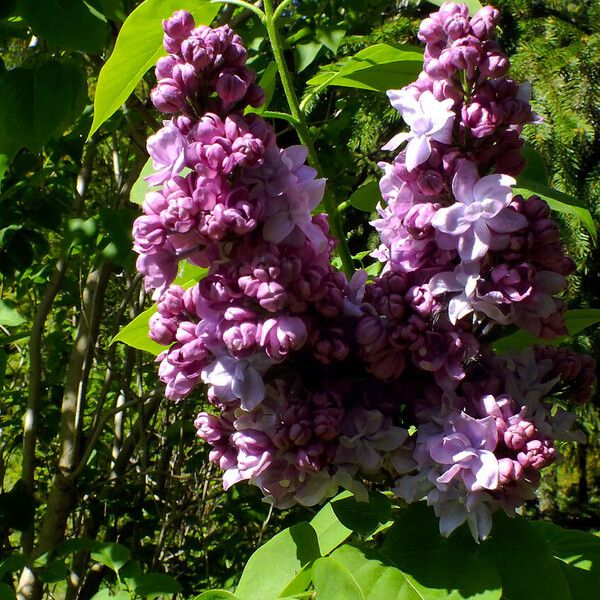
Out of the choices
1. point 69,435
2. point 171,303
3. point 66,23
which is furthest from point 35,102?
point 69,435

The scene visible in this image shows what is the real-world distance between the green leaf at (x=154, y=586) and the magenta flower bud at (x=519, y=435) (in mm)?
1002

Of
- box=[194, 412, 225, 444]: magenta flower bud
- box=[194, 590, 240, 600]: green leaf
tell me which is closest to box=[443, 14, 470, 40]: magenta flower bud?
box=[194, 412, 225, 444]: magenta flower bud

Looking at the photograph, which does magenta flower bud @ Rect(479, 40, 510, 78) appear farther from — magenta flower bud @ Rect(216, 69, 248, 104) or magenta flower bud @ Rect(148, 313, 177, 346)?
magenta flower bud @ Rect(148, 313, 177, 346)

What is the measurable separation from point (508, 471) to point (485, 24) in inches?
11.4

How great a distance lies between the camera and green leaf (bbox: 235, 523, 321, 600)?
610 mm

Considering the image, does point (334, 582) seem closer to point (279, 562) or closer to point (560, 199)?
point (279, 562)

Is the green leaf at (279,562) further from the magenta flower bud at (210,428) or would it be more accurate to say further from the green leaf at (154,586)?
the green leaf at (154,586)

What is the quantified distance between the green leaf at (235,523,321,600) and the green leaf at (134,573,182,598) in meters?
0.76

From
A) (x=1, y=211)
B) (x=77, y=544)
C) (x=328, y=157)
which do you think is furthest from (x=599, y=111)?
(x=77, y=544)

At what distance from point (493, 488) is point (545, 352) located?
0.13m

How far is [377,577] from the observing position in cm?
52

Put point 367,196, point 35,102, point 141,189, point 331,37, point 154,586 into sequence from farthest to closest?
point 331,37
point 154,586
point 35,102
point 367,196
point 141,189

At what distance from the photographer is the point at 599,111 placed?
2.22m

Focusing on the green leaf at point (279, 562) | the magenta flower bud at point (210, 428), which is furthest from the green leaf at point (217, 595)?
the magenta flower bud at point (210, 428)
